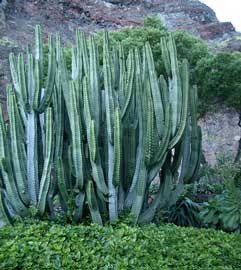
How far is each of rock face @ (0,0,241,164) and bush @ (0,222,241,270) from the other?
8056mm

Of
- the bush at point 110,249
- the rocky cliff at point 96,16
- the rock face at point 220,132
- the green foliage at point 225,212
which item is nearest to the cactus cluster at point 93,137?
the green foliage at point 225,212

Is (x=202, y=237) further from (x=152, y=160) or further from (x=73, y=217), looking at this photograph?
(x=73, y=217)

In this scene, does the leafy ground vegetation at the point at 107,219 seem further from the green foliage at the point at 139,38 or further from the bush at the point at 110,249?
the green foliage at the point at 139,38

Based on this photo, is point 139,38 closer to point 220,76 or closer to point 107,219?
point 220,76

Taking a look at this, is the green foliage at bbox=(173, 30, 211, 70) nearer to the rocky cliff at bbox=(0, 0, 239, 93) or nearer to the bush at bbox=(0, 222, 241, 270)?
the rocky cliff at bbox=(0, 0, 239, 93)

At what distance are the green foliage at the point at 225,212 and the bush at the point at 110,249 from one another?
3.55ft

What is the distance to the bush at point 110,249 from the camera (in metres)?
4.14

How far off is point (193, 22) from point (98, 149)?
48.3 ft

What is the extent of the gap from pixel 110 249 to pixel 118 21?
50.8 feet

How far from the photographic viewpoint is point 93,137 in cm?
527

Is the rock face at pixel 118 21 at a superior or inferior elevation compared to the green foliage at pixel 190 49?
superior

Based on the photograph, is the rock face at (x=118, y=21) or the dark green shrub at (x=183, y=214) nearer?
the dark green shrub at (x=183, y=214)

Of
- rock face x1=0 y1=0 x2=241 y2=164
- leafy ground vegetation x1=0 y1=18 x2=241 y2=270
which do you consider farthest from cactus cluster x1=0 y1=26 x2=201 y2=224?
rock face x1=0 y1=0 x2=241 y2=164

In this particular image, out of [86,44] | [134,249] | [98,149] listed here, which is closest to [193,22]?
[86,44]
